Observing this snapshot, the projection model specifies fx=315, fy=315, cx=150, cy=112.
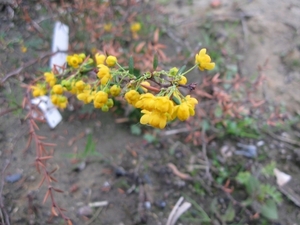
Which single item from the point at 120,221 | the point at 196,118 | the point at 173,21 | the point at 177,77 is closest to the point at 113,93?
the point at 177,77

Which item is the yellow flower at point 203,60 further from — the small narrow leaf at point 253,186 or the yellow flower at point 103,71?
the small narrow leaf at point 253,186

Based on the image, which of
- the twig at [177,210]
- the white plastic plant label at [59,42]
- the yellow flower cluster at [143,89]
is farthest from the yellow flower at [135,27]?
the twig at [177,210]

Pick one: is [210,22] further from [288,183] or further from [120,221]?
[120,221]

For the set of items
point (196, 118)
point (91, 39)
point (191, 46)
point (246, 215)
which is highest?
point (91, 39)

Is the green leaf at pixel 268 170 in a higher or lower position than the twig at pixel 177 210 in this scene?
higher

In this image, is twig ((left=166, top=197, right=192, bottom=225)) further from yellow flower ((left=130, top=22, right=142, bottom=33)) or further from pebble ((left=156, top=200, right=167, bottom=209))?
yellow flower ((left=130, top=22, right=142, bottom=33))

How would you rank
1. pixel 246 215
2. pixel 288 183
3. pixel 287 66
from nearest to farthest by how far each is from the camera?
pixel 246 215
pixel 288 183
pixel 287 66

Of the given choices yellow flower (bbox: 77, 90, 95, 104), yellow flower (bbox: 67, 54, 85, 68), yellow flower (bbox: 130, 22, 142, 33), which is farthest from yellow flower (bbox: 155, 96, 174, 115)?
yellow flower (bbox: 130, 22, 142, 33)
